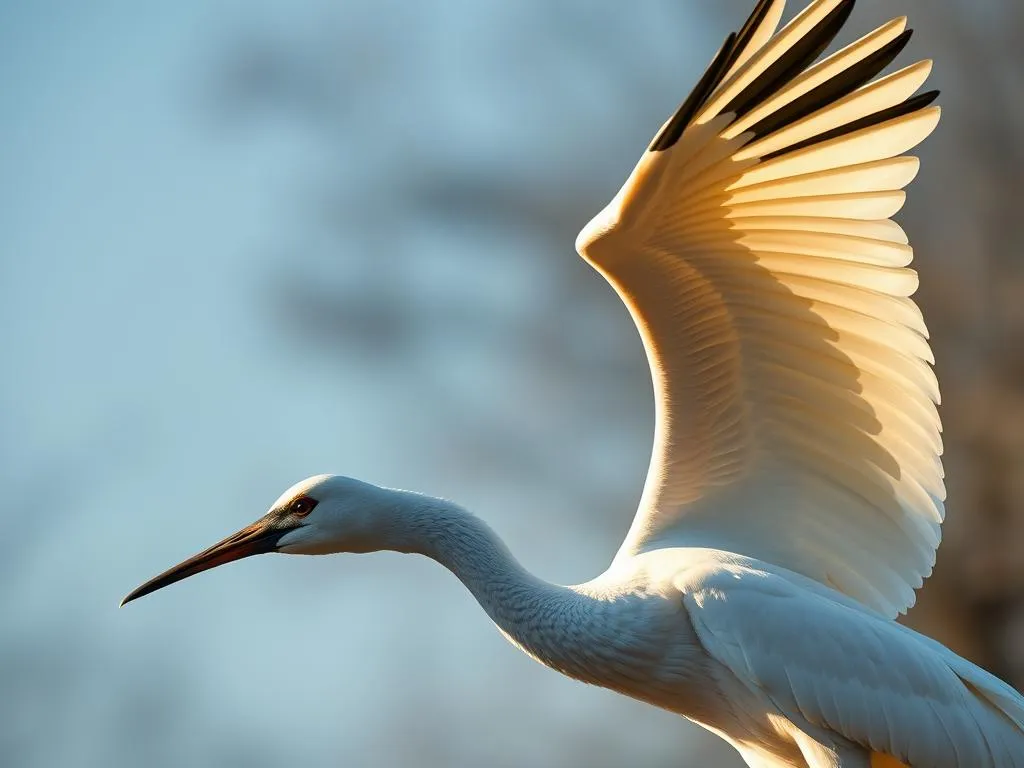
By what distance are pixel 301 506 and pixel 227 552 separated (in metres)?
0.61

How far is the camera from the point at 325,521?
8.01 meters

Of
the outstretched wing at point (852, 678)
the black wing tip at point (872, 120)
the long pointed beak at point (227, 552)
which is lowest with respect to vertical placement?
the outstretched wing at point (852, 678)

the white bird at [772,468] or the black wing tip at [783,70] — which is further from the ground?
the black wing tip at [783,70]

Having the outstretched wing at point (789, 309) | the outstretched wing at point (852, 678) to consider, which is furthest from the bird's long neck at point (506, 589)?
the outstretched wing at point (789, 309)

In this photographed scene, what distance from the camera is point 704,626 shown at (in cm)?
720

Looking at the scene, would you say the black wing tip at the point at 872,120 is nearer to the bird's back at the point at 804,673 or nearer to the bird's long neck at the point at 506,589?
the bird's back at the point at 804,673

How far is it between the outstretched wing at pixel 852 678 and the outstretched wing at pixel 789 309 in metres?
0.90

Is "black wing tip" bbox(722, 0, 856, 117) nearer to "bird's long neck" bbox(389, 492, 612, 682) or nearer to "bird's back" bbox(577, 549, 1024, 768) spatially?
"bird's back" bbox(577, 549, 1024, 768)

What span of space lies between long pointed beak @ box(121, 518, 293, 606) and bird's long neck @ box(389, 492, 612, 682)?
74cm

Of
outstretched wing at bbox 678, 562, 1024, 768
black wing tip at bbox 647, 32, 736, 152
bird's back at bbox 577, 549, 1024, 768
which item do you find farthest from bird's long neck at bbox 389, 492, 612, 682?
black wing tip at bbox 647, 32, 736, 152

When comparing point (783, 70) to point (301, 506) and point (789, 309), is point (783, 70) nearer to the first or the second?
point (789, 309)

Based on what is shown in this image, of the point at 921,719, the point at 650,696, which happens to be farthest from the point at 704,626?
the point at 921,719

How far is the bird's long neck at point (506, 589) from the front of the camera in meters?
7.48

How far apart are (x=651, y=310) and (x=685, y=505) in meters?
1.20
